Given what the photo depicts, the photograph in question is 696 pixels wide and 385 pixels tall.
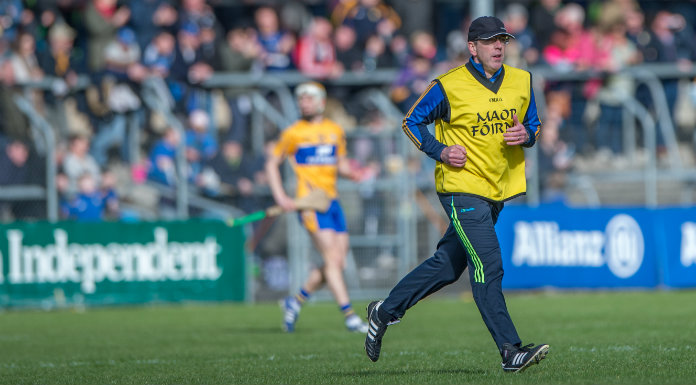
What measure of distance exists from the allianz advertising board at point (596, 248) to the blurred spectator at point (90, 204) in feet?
19.6

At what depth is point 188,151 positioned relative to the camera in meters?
18.2

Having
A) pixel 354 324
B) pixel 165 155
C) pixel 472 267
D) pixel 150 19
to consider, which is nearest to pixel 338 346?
pixel 354 324

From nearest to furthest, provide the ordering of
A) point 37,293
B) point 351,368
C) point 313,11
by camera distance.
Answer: point 351,368 → point 37,293 → point 313,11

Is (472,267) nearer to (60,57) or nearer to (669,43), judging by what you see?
(60,57)

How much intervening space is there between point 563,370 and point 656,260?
11731mm

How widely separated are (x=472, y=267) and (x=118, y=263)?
11.3 meters

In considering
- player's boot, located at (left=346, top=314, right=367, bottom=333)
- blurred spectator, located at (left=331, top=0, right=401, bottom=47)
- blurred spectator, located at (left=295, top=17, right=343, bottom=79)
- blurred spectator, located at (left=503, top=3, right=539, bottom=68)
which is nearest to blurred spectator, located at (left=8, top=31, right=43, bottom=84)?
blurred spectator, located at (left=295, top=17, right=343, bottom=79)

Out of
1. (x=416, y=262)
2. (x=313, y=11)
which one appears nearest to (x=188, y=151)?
(x=416, y=262)

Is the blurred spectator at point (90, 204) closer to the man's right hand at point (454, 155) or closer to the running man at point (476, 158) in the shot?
the running man at point (476, 158)

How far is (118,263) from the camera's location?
60.1ft

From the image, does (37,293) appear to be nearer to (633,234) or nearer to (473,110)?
(633,234)

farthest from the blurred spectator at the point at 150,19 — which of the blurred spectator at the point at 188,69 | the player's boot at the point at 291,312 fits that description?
the player's boot at the point at 291,312

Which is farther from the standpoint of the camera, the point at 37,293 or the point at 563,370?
the point at 37,293

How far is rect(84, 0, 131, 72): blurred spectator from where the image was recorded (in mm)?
20297
